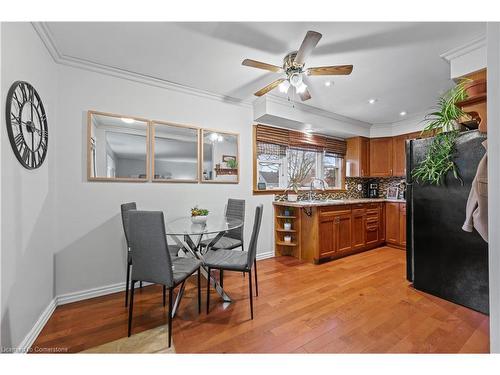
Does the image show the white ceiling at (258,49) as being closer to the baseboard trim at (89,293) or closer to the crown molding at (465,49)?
the crown molding at (465,49)

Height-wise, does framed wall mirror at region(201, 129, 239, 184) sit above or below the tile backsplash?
above

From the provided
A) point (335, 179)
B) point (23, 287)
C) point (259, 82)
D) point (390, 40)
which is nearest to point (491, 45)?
point (390, 40)

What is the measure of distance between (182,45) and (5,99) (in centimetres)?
130

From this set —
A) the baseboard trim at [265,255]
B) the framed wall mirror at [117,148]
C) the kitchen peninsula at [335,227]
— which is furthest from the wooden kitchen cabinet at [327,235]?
the framed wall mirror at [117,148]

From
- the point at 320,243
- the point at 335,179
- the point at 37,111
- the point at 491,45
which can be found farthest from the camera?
the point at 335,179

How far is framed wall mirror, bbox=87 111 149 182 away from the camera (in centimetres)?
222

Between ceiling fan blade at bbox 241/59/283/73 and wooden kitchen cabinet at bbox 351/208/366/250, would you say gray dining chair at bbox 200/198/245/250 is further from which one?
A: wooden kitchen cabinet at bbox 351/208/366/250

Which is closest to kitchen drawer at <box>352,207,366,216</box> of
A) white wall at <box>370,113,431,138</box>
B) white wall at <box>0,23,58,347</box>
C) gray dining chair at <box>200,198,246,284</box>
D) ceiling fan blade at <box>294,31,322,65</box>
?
white wall at <box>370,113,431,138</box>

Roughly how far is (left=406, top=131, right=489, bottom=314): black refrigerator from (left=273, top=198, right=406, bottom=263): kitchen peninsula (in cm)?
101

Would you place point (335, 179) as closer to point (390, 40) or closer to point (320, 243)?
point (320, 243)

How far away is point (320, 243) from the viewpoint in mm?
3160

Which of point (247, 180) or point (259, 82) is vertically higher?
point (259, 82)

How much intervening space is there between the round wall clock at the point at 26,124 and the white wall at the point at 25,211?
47 mm

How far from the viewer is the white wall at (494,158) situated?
94 cm
